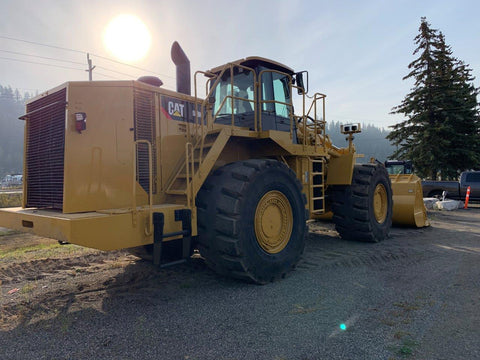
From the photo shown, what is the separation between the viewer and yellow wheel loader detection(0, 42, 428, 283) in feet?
13.0

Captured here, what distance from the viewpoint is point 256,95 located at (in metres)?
5.54

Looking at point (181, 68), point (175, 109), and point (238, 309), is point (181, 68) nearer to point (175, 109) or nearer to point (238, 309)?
point (175, 109)

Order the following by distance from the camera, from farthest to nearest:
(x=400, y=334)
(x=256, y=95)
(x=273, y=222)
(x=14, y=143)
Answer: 1. (x=14, y=143)
2. (x=256, y=95)
3. (x=273, y=222)
4. (x=400, y=334)

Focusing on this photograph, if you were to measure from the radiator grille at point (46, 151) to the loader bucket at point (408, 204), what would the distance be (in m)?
8.40

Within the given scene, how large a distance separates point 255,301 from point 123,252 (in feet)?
11.1

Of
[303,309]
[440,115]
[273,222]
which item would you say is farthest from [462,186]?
[303,309]

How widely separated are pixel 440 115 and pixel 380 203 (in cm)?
2020

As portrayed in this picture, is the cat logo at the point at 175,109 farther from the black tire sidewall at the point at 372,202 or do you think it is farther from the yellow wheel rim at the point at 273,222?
the black tire sidewall at the point at 372,202

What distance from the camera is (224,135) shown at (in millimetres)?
4688

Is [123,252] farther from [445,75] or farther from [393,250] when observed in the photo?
[445,75]

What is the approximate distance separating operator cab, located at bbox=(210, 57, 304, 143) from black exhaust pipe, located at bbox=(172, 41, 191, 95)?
51 cm

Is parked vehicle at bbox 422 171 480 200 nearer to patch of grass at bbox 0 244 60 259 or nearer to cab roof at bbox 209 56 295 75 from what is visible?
cab roof at bbox 209 56 295 75

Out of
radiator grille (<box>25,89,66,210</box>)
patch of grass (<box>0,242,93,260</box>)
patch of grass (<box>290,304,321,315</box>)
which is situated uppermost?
radiator grille (<box>25,89,66,210</box>)

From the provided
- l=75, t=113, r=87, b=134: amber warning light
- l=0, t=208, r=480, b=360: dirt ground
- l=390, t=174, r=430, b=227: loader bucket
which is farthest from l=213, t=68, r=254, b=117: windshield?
l=390, t=174, r=430, b=227: loader bucket
